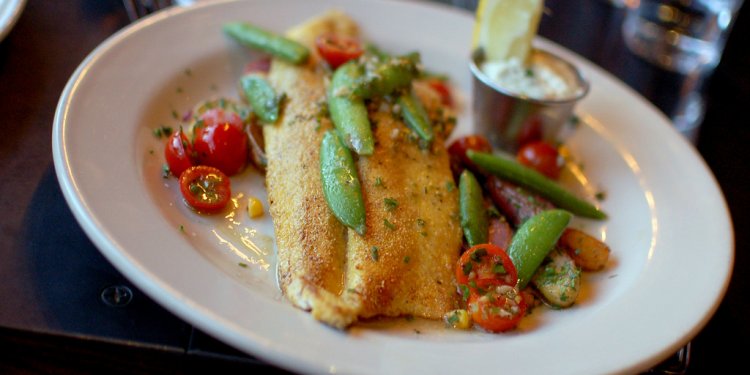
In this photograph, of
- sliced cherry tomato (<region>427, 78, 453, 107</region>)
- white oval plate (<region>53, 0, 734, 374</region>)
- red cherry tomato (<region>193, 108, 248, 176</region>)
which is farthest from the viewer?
sliced cherry tomato (<region>427, 78, 453, 107</region>)

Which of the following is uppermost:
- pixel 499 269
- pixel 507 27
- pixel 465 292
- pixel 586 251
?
pixel 507 27

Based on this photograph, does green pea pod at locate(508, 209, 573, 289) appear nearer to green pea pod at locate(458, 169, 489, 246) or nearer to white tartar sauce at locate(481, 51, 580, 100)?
green pea pod at locate(458, 169, 489, 246)

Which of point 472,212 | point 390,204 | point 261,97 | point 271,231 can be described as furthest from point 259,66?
point 472,212

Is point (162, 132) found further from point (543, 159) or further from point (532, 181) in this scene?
point (543, 159)

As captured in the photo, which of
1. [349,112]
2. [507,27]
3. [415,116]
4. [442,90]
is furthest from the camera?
[442,90]

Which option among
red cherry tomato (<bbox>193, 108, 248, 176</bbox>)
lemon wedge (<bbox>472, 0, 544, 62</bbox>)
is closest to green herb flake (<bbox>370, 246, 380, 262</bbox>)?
red cherry tomato (<bbox>193, 108, 248, 176</bbox>)

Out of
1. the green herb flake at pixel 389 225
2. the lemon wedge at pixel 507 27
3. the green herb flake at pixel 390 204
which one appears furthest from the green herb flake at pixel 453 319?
the lemon wedge at pixel 507 27
